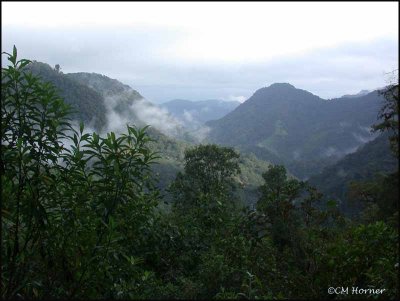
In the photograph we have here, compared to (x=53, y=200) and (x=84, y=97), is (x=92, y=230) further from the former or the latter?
(x=84, y=97)

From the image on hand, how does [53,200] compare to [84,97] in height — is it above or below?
below

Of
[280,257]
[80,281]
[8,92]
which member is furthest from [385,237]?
[8,92]

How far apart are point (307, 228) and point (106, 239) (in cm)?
272

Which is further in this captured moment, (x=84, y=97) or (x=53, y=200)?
(x=84, y=97)

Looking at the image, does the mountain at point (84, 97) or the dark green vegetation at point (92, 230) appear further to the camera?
the mountain at point (84, 97)

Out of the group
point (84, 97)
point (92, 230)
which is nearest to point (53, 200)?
point (92, 230)

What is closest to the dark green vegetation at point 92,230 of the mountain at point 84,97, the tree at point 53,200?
the tree at point 53,200

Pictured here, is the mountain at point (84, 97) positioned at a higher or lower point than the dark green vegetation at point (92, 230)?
higher

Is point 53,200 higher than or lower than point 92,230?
higher

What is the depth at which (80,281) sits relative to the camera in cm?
315

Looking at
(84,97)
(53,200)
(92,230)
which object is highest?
(84,97)

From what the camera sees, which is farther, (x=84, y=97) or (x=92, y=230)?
(x=84, y=97)

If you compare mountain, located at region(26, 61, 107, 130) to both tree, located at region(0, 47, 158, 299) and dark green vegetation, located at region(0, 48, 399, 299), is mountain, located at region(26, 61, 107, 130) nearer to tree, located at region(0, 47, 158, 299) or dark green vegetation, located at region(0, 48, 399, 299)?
dark green vegetation, located at region(0, 48, 399, 299)

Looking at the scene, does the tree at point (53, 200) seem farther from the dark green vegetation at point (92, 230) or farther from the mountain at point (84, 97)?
the mountain at point (84, 97)
